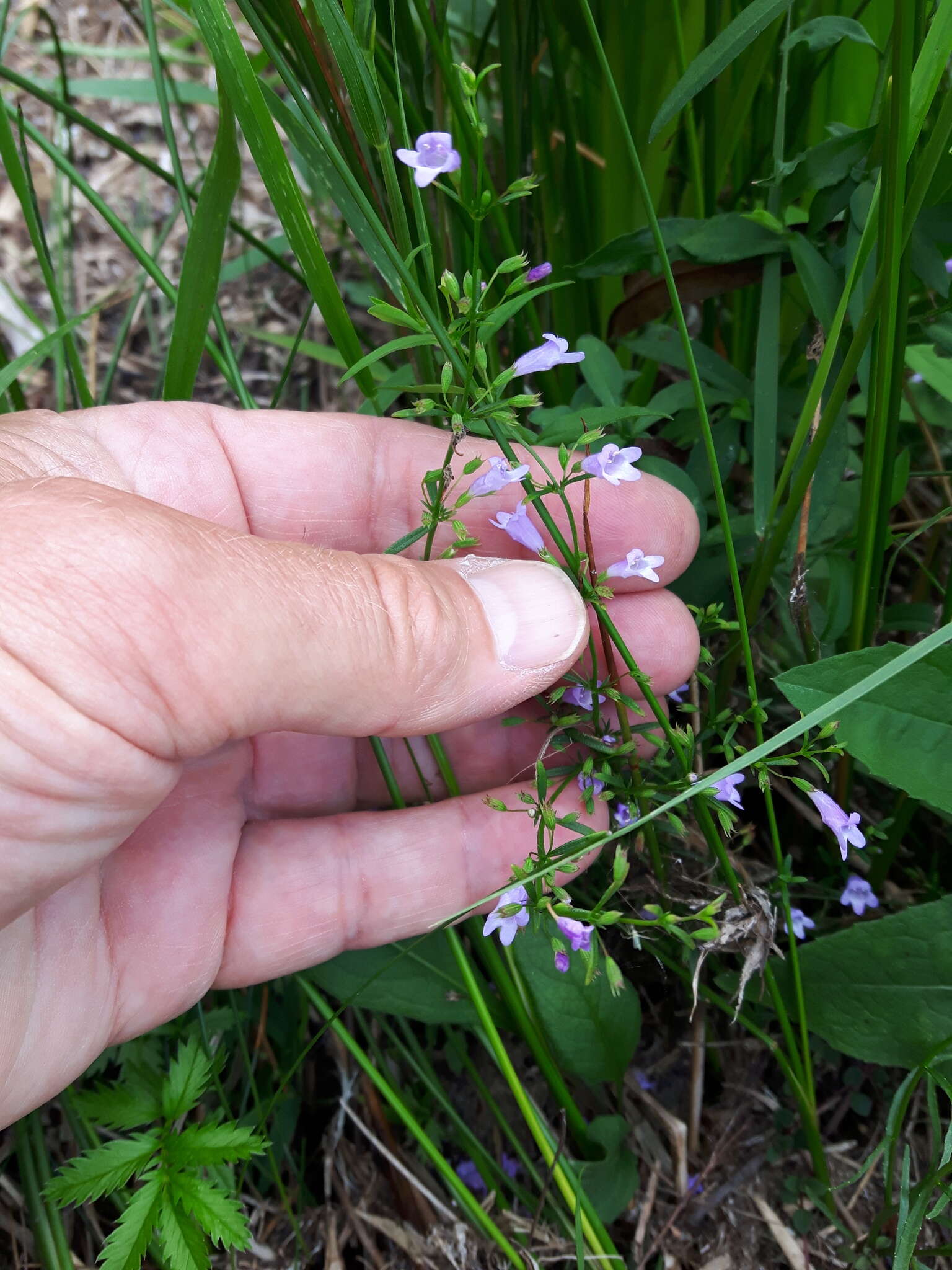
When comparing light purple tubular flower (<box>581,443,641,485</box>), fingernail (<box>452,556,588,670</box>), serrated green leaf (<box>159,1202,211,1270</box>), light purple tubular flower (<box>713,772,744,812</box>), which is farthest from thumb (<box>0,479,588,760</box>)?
serrated green leaf (<box>159,1202,211,1270</box>)

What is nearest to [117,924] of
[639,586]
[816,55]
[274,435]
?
[274,435]

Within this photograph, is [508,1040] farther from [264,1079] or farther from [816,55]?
[816,55]

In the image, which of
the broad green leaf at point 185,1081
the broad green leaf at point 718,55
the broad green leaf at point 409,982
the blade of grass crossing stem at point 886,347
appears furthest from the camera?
the broad green leaf at point 409,982

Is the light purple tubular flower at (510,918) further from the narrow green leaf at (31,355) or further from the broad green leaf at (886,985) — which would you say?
the narrow green leaf at (31,355)

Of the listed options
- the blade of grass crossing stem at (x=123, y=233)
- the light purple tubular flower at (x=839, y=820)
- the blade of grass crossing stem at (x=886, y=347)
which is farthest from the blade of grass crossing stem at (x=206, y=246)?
the light purple tubular flower at (x=839, y=820)

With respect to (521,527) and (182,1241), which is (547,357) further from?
(182,1241)

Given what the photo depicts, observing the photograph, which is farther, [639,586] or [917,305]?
[639,586]
